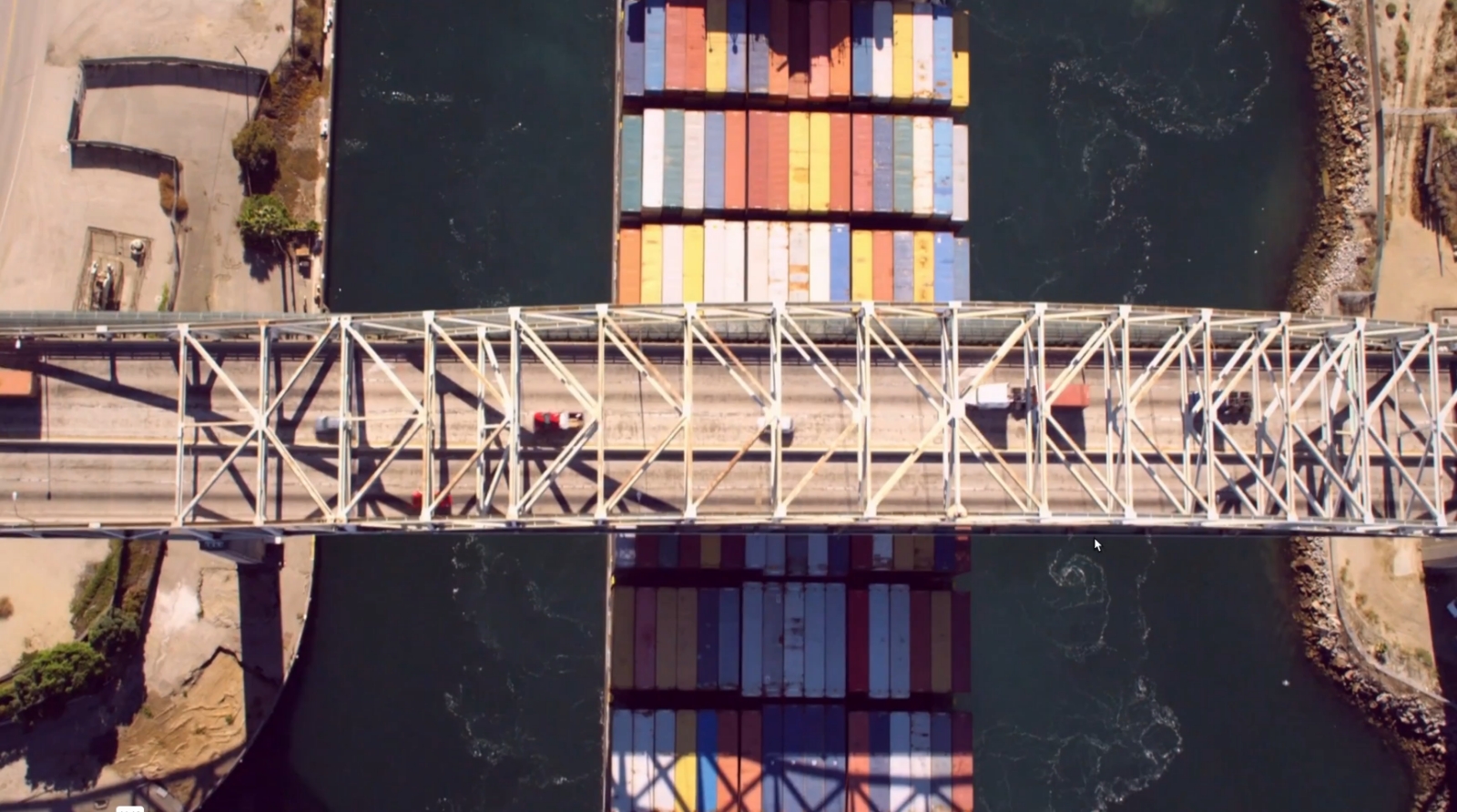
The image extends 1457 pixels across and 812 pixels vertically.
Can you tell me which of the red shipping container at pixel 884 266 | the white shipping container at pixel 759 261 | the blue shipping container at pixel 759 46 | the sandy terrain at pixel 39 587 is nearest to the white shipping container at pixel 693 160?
the white shipping container at pixel 759 261

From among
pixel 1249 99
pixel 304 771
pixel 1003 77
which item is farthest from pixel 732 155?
pixel 304 771

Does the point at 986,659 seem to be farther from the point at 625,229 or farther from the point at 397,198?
the point at 397,198

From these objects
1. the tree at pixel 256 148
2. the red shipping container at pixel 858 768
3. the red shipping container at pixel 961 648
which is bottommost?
the red shipping container at pixel 858 768

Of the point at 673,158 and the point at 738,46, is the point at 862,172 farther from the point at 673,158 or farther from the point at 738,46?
the point at 673,158

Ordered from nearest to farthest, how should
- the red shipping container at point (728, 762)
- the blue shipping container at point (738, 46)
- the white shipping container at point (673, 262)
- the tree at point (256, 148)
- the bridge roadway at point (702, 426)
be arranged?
the bridge roadway at point (702, 426) < the red shipping container at point (728, 762) < the white shipping container at point (673, 262) < the blue shipping container at point (738, 46) < the tree at point (256, 148)

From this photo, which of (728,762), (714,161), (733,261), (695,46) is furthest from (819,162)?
(728,762)

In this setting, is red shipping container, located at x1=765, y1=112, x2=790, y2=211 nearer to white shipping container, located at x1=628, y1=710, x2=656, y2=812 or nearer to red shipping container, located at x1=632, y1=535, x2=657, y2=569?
red shipping container, located at x1=632, y1=535, x2=657, y2=569

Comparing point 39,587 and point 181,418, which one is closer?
point 181,418

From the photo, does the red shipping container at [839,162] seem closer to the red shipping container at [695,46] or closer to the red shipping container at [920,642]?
the red shipping container at [695,46]
